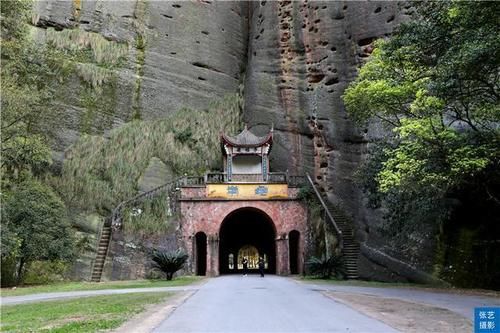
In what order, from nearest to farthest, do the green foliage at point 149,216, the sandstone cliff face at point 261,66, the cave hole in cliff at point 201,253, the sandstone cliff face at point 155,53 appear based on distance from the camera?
the green foliage at point 149,216, the cave hole in cliff at point 201,253, the sandstone cliff face at point 261,66, the sandstone cliff face at point 155,53

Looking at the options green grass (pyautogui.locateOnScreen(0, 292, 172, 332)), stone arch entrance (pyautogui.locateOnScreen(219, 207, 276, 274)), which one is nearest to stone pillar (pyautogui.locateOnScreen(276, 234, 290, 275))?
stone arch entrance (pyautogui.locateOnScreen(219, 207, 276, 274))

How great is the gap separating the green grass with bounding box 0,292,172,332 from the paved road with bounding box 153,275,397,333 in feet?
3.53

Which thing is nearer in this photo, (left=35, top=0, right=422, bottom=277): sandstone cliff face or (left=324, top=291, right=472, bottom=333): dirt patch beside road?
(left=324, top=291, right=472, bottom=333): dirt patch beside road

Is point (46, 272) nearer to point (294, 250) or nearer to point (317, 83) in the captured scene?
point (294, 250)

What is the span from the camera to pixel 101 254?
977 inches

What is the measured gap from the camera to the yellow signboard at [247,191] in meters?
27.5

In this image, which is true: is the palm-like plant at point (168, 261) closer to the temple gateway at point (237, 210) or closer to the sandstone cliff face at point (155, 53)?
the temple gateway at point (237, 210)

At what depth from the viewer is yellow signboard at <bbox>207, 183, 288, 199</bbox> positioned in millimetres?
27500

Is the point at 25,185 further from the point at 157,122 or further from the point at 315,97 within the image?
the point at 315,97

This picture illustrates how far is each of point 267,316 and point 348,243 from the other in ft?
55.4

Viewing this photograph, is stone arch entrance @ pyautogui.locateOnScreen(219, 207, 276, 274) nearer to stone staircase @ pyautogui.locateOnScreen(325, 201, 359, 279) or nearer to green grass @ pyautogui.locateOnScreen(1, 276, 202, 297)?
stone staircase @ pyautogui.locateOnScreen(325, 201, 359, 279)

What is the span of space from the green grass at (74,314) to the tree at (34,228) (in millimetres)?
8324

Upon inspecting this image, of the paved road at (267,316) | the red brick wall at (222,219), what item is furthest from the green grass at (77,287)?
the red brick wall at (222,219)

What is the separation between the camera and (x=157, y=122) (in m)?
34.4
